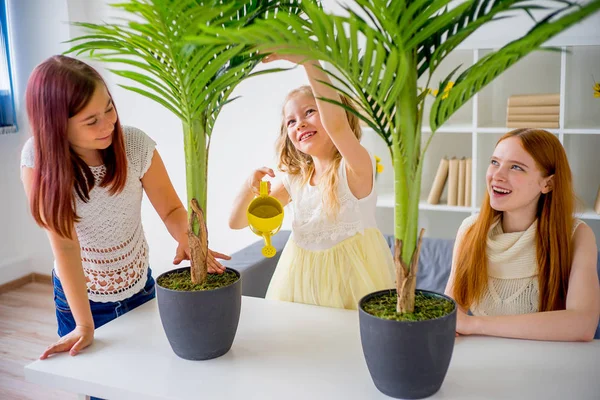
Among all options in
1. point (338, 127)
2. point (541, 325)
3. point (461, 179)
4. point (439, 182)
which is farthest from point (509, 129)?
point (541, 325)

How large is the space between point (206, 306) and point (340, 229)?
2.32 feet

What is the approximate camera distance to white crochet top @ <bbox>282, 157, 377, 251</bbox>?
1.88 meters

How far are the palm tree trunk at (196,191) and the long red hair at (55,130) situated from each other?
1.24 feet

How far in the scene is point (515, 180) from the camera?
1722 mm

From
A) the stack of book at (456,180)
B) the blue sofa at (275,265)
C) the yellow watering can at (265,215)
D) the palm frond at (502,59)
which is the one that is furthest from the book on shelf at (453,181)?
the palm frond at (502,59)

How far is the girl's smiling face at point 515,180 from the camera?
67.6 inches

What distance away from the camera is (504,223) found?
179 centimetres

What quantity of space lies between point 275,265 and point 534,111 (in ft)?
4.91

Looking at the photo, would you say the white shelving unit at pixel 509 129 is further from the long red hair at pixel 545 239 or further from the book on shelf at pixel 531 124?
the long red hair at pixel 545 239

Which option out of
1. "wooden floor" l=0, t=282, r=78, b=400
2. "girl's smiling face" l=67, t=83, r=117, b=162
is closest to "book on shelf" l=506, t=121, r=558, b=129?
"girl's smiling face" l=67, t=83, r=117, b=162

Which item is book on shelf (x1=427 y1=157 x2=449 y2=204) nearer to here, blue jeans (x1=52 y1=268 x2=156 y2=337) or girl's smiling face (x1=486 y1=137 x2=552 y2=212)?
girl's smiling face (x1=486 y1=137 x2=552 y2=212)

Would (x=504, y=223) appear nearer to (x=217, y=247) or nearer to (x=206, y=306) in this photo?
(x=206, y=306)

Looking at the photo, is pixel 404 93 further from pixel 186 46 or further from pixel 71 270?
pixel 71 270

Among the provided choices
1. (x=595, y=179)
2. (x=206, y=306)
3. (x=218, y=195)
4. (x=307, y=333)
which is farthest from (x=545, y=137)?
(x=218, y=195)
